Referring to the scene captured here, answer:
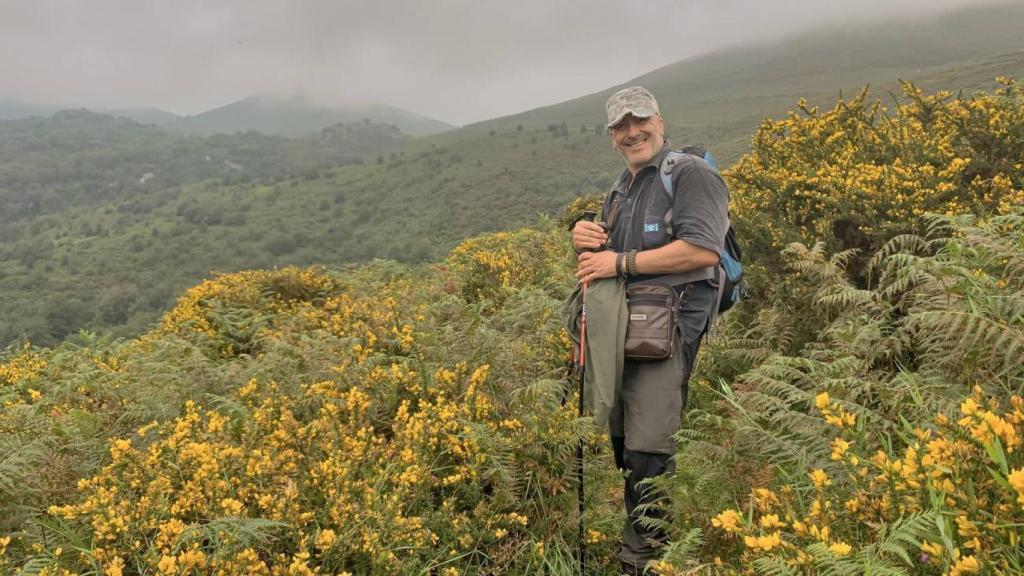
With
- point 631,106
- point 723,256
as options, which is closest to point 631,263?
point 723,256

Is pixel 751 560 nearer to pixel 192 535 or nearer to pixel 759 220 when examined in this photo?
pixel 192 535

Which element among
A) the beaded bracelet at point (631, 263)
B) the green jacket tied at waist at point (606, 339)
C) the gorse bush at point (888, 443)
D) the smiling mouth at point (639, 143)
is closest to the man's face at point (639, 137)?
the smiling mouth at point (639, 143)

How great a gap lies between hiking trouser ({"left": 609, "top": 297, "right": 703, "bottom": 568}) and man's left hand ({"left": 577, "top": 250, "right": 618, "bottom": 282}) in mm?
462

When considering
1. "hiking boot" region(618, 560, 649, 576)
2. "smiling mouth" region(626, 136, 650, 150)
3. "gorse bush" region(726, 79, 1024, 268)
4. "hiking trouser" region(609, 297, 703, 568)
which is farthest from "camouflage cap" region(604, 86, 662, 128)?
"gorse bush" region(726, 79, 1024, 268)

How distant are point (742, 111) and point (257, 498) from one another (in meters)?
113

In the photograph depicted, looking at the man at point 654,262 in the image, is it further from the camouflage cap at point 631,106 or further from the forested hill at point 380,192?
the forested hill at point 380,192

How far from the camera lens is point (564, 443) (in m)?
3.20

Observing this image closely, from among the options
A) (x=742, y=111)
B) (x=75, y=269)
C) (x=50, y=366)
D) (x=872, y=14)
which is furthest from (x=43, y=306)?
(x=872, y=14)

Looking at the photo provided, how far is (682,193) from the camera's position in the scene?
2785 mm

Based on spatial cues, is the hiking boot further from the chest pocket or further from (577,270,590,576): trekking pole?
the chest pocket

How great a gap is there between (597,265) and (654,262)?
0.31 m

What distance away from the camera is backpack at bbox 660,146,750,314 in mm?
2844

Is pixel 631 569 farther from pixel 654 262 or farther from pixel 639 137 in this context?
pixel 639 137

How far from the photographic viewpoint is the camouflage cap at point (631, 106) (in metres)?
2.84
